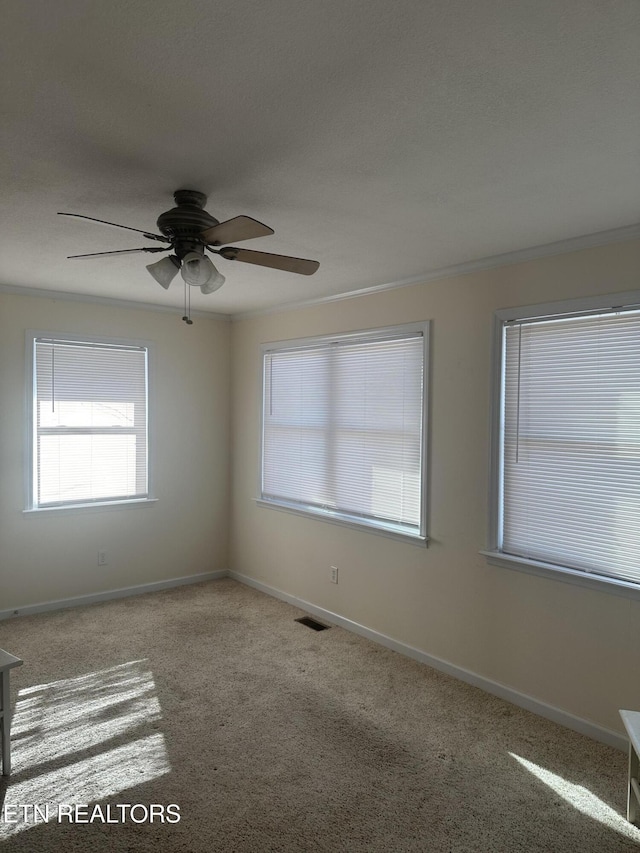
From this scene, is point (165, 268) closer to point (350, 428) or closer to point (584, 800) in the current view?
point (350, 428)

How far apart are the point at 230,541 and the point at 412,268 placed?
10.6 feet

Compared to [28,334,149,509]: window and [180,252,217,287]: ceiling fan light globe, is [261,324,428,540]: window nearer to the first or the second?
[28,334,149,509]: window

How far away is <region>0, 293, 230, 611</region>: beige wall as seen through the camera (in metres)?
4.26

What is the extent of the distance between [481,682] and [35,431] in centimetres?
359

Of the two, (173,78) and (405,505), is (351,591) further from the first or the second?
(173,78)

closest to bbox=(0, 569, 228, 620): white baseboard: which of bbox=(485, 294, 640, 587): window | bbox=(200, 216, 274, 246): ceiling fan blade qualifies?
bbox=(485, 294, 640, 587): window

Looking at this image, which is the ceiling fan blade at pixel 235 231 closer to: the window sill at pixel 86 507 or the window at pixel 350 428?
the window at pixel 350 428

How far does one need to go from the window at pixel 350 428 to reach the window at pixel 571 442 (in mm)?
616

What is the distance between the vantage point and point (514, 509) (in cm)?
317

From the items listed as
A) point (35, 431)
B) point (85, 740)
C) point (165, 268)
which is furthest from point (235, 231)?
point (35, 431)

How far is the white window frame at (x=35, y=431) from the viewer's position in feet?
14.1

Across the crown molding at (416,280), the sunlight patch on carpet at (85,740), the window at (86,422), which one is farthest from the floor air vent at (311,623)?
the crown molding at (416,280)

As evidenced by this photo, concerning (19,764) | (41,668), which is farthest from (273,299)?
(19,764)

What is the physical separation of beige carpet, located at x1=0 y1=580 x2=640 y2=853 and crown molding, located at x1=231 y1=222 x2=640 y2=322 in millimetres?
2425
